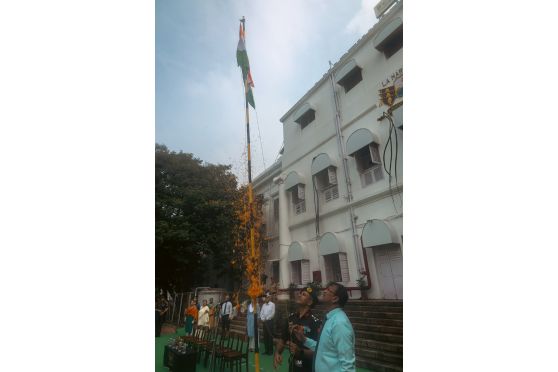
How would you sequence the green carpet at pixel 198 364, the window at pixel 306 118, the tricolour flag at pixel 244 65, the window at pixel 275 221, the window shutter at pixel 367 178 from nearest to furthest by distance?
the green carpet at pixel 198 364, the window shutter at pixel 367 178, the window at pixel 275 221, the window at pixel 306 118, the tricolour flag at pixel 244 65

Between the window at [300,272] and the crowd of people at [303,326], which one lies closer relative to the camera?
the crowd of people at [303,326]

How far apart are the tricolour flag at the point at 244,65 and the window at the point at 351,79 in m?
0.87

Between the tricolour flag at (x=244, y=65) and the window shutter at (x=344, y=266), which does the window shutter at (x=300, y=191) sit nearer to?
the window shutter at (x=344, y=266)

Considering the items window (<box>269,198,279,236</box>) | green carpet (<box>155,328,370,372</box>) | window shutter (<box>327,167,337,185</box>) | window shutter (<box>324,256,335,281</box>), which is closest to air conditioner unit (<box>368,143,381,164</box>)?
window shutter (<box>327,167,337,185</box>)

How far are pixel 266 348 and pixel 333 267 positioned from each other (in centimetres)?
79

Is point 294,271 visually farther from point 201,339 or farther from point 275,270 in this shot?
point 201,339

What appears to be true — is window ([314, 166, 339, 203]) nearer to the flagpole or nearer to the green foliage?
the flagpole

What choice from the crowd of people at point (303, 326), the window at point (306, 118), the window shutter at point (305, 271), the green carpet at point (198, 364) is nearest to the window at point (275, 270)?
the crowd of people at point (303, 326)

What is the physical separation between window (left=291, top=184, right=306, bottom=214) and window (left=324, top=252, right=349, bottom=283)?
0.46 metres

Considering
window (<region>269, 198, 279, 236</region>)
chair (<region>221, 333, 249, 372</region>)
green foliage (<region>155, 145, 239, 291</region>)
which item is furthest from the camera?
green foliage (<region>155, 145, 239, 291</region>)

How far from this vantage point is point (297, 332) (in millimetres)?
2148

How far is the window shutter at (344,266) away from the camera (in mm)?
2299

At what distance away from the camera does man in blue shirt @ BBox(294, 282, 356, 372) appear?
69.7 inches
